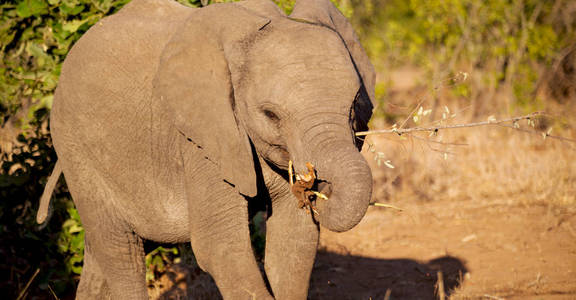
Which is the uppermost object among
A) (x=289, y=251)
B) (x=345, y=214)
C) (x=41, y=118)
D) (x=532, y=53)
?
(x=345, y=214)

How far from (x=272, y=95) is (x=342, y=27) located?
0.78 meters

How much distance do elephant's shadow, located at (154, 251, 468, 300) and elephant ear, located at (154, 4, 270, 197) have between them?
2.14m

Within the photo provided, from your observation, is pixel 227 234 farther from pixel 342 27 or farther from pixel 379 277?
pixel 379 277

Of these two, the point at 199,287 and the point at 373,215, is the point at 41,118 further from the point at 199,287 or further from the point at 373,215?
the point at 373,215

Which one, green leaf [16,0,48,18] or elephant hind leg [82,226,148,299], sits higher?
green leaf [16,0,48,18]

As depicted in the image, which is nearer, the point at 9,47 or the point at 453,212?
the point at 9,47

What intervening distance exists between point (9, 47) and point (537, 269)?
4616 millimetres

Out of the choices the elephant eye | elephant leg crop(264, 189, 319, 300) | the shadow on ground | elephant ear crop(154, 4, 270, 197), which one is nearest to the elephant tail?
elephant ear crop(154, 4, 270, 197)

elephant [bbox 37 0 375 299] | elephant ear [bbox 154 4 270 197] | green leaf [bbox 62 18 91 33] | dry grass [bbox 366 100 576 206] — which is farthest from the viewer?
dry grass [bbox 366 100 576 206]

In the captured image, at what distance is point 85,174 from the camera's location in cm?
376

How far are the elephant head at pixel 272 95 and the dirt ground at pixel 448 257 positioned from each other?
2.27 m

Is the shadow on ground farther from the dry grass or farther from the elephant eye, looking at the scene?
the elephant eye

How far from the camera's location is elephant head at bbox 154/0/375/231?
2670 millimetres

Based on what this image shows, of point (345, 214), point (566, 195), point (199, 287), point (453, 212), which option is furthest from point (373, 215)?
point (345, 214)
